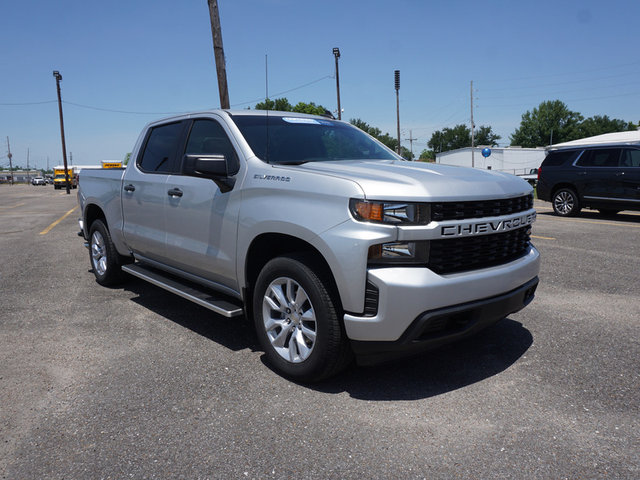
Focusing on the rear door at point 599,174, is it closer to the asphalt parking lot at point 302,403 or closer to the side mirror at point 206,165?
the asphalt parking lot at point 302,403

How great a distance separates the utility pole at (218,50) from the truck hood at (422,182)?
12736 mm

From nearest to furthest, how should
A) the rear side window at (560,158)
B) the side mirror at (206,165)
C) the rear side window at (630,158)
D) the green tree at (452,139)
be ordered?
the side mirror at (206,165)
the rear side window at (630,158)
the rear side window at (560,158)
the green tree at (452,139)

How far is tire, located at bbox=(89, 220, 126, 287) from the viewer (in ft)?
19.0

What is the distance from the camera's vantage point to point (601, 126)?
124188 mm

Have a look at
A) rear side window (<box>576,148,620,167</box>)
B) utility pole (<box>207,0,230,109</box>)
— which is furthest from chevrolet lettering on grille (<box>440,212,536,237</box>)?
utility pole (<box>207,0,230,109</box>)

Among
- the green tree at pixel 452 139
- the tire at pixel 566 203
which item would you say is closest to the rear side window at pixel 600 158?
the tire at pixel 566 203

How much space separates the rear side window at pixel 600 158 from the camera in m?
12.3

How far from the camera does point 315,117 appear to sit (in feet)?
15.8

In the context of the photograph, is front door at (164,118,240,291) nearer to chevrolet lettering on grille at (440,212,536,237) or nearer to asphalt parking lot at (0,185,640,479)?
asphalt parking lot at (0,185,640,479)

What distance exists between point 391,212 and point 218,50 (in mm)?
13912

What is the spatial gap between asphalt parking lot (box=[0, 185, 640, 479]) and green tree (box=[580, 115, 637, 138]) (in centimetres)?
13326

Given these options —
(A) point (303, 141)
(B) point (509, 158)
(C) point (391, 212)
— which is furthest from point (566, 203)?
(B) point (509, 158)

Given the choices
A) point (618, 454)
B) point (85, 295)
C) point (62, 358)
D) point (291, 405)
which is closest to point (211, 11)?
point (85, 295)

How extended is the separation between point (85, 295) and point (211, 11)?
1199 centimetres
